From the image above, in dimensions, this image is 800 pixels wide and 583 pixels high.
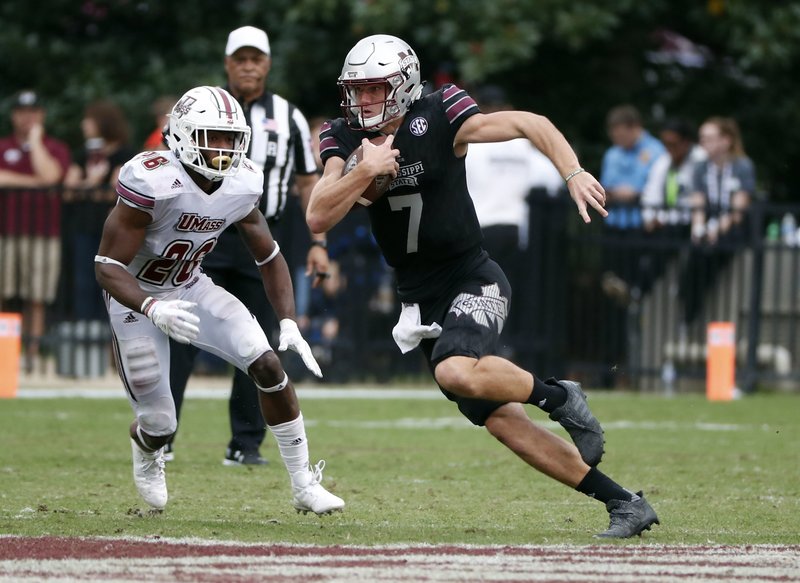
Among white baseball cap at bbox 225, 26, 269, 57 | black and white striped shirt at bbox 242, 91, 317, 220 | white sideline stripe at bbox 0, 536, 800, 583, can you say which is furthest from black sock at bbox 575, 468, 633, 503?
white baseball cap at bbox 225, 26, 269, 57

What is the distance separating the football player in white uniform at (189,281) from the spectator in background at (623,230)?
24.2ft

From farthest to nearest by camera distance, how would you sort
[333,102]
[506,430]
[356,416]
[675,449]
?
1. [333,102]
2. [356,416]
3. [675,449]
4. [506,430]

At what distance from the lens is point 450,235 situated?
6.87 metres

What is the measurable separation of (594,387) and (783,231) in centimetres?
220

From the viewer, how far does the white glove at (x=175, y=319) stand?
653 cm

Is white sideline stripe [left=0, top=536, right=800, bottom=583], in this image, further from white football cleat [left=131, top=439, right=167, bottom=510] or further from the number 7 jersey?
the number 7 jersey

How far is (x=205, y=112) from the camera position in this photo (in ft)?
22.6

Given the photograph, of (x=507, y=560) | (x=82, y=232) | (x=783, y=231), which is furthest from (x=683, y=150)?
(x=507, y=560)

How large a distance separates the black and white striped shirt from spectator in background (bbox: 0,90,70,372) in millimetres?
5234

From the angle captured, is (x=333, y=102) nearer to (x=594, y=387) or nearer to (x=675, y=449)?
(x=594, y=387)

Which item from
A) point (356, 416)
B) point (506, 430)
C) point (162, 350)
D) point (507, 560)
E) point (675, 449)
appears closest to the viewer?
point (507, 560)

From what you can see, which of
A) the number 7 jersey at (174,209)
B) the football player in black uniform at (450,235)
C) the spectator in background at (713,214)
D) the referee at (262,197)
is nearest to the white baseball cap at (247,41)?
the referee at (262,197)

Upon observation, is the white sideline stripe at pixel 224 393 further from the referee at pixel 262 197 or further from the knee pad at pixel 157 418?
the knee pad at pixel 157 418

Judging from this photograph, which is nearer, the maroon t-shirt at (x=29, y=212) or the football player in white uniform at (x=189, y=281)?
the football player in white uniform at (x=189, y=281)
